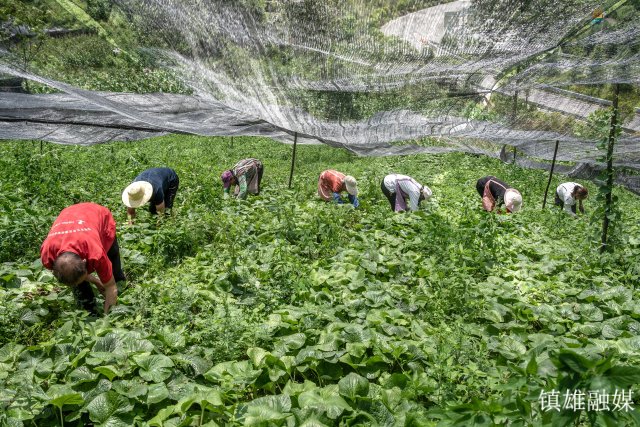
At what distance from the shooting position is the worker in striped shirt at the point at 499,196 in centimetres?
763

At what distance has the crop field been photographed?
2.48m

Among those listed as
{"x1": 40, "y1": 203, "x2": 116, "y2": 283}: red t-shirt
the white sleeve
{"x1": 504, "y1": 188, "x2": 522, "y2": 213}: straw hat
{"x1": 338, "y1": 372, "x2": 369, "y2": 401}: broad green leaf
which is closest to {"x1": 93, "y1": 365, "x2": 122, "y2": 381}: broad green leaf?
{"x1": 40, "y1": 203, "x2": 116, "y2": 283}: red t-shirt

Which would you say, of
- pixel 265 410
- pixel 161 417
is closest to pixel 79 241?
pixel 161 417

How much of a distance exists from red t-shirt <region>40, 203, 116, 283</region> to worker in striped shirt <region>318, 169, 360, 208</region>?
4045mm

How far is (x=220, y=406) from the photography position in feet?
8.48

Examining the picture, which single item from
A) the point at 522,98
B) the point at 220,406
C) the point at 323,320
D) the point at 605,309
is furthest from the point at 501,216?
the point at 220,406

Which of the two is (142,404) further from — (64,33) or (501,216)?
(501,216)

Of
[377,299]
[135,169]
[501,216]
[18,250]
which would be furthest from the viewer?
[135,169]

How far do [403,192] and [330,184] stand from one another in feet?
3.91

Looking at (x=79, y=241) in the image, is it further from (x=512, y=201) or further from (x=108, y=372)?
(x=512, y=201)

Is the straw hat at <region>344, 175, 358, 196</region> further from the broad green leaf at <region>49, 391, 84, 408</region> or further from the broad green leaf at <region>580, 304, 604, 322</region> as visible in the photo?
the broad green leaf at <region>49, 391, 84, 408</region>

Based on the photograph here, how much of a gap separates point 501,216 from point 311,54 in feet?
14.1

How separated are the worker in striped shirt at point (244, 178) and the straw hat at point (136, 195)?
6.50 ft

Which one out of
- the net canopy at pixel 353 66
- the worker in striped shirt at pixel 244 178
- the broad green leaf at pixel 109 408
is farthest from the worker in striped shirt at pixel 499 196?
the broad green leaf at pixel 109 408
